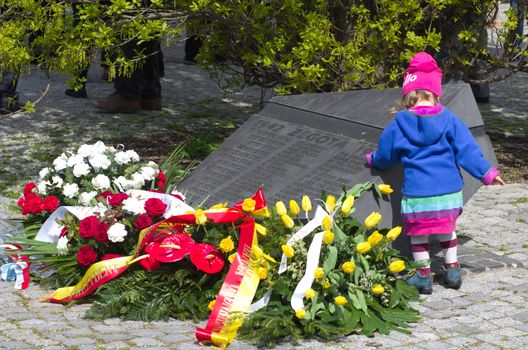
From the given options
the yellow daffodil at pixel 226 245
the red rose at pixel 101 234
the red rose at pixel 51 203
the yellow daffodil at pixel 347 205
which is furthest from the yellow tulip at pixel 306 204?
the red rose at pixel 51 203

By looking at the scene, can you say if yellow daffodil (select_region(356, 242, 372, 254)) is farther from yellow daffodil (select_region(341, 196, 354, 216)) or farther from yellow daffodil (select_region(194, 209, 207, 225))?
yellow daffodil (select_region(194, 209, 207, 225))

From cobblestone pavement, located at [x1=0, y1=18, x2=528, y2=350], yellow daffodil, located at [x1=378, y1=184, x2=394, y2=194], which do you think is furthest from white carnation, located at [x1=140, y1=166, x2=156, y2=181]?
yellow daffodil, located at [x1=378, y1=184, x2=394, y2=194]

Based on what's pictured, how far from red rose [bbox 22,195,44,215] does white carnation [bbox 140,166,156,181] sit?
0.58 m

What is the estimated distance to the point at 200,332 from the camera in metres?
4.64

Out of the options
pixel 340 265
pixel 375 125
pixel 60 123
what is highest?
pixel 375 125

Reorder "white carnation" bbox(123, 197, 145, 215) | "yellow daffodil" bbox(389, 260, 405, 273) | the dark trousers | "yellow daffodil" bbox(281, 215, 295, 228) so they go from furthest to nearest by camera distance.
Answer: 1. the dark trousers
2. "white carnation" bbox(123, 197, 145, 215)
3. "yellow daffodil" bbox(281, 215, 295, 228)
4. "yellow daffodil" bbox(389, 260, 405, 273)

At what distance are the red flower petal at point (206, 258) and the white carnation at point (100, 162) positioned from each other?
3.68 ft

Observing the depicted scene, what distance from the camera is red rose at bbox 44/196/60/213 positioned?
588 cm

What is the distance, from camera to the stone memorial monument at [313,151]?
5.55 metres

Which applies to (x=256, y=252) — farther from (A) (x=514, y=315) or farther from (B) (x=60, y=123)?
(B) (x=60, y=123)

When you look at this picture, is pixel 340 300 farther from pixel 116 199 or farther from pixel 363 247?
pixel 116 199

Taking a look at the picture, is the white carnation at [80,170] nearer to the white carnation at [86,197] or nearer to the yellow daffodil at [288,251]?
the white carnation at [86,197]

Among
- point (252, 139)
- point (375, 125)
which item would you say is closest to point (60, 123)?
point (252, 139)

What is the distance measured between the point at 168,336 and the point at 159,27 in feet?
10.4
